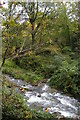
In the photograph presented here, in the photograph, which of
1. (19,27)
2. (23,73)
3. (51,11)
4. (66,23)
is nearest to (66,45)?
(66,23)

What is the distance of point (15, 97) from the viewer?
10.3 ft

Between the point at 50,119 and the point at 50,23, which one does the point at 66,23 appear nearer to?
the point at 50,23

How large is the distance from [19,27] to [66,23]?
7.71 metres

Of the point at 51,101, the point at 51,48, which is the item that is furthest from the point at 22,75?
the point at 51,48

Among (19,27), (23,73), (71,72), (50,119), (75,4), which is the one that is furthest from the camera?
(75,4)

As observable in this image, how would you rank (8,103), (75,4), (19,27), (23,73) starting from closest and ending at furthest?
1. (19,27)
2. (8,103)
3. (23,73)
4. (75,4)

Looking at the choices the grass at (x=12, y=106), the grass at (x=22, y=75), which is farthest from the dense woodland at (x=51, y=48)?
the grass at (x=12, y=106)

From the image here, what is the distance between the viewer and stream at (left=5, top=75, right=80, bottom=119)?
4.18m

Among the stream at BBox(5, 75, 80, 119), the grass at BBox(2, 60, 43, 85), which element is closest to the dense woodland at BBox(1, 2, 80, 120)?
the grass at BBox(2, 60, 43, 85)

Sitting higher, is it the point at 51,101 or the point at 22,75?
the point at 22,75

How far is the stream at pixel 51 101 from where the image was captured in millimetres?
4176

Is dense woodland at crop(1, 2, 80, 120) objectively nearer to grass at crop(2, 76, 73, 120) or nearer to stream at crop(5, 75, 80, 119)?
stream at crop(5, 75, 80, 119)

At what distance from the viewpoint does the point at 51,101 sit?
15.8ft

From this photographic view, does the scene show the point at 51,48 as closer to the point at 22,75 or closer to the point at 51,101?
the point at 22,75
